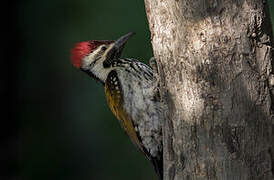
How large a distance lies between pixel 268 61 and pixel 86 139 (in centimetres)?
519

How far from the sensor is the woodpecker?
3.72m

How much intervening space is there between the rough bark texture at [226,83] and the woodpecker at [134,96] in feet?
3.39

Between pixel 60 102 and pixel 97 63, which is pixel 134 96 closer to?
pixel 97 63

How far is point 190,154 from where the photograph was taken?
2.68m

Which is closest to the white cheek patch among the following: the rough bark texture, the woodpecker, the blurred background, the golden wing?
the woodpecker

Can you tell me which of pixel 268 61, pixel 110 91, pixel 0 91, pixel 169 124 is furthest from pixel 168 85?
pixel 0 91

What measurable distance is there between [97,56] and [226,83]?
5.94ft

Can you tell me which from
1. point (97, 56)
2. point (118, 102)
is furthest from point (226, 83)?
point (97, 56)

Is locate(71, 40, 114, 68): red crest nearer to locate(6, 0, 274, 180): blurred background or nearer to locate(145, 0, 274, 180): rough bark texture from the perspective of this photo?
locate(145, 0, 274, 180): rough bark texture

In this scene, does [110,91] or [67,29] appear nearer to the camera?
[110,91]

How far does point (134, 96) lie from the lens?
3.76 metres

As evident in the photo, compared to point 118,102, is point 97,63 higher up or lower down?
higher up

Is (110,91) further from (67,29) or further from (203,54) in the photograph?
(67,29)

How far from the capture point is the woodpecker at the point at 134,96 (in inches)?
147
